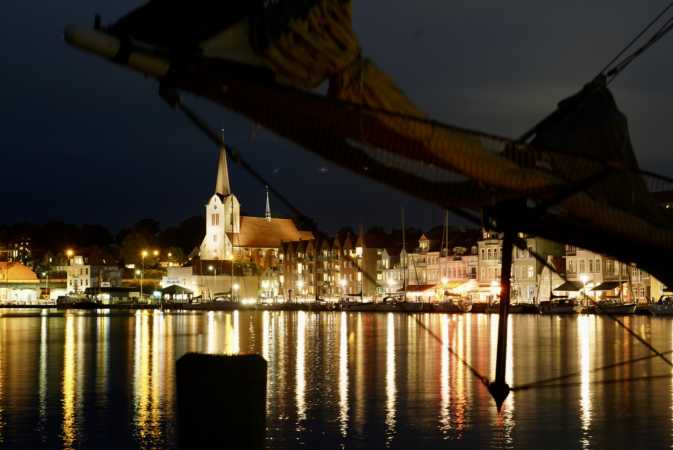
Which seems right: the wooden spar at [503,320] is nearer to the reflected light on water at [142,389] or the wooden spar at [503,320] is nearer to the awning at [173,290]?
the reflected light on water at [142,389]

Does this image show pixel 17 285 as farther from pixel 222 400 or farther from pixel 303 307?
pixel 222 400

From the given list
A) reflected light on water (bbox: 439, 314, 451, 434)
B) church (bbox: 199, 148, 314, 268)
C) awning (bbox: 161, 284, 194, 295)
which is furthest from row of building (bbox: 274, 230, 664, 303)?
reflected light on water (bbox: 439, 314, 451, 434)

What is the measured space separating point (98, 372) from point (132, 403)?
11.1 m

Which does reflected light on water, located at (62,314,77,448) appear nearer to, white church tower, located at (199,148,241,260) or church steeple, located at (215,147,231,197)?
white church tower, located at (199,148,241,260)

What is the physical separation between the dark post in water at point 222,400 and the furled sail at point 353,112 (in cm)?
161

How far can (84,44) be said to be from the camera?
5.56 m

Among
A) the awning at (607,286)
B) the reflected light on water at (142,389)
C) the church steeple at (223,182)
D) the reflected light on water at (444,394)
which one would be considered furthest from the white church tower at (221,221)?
the reflected light on water at (444,394)

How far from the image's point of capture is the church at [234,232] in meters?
170

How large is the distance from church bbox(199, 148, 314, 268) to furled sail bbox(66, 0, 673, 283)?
15764 cm

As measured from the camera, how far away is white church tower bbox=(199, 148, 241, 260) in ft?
563

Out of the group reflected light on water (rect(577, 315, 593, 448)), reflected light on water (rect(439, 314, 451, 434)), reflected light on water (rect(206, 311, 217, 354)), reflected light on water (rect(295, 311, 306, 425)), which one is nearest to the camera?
reflected light on water (rect(577, 315, 593, 448))

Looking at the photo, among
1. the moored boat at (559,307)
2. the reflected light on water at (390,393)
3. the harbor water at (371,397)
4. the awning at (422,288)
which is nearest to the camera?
the harbor water at (371,397)

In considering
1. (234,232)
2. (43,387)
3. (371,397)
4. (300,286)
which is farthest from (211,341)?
(234,232)

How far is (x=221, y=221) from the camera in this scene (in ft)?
570
